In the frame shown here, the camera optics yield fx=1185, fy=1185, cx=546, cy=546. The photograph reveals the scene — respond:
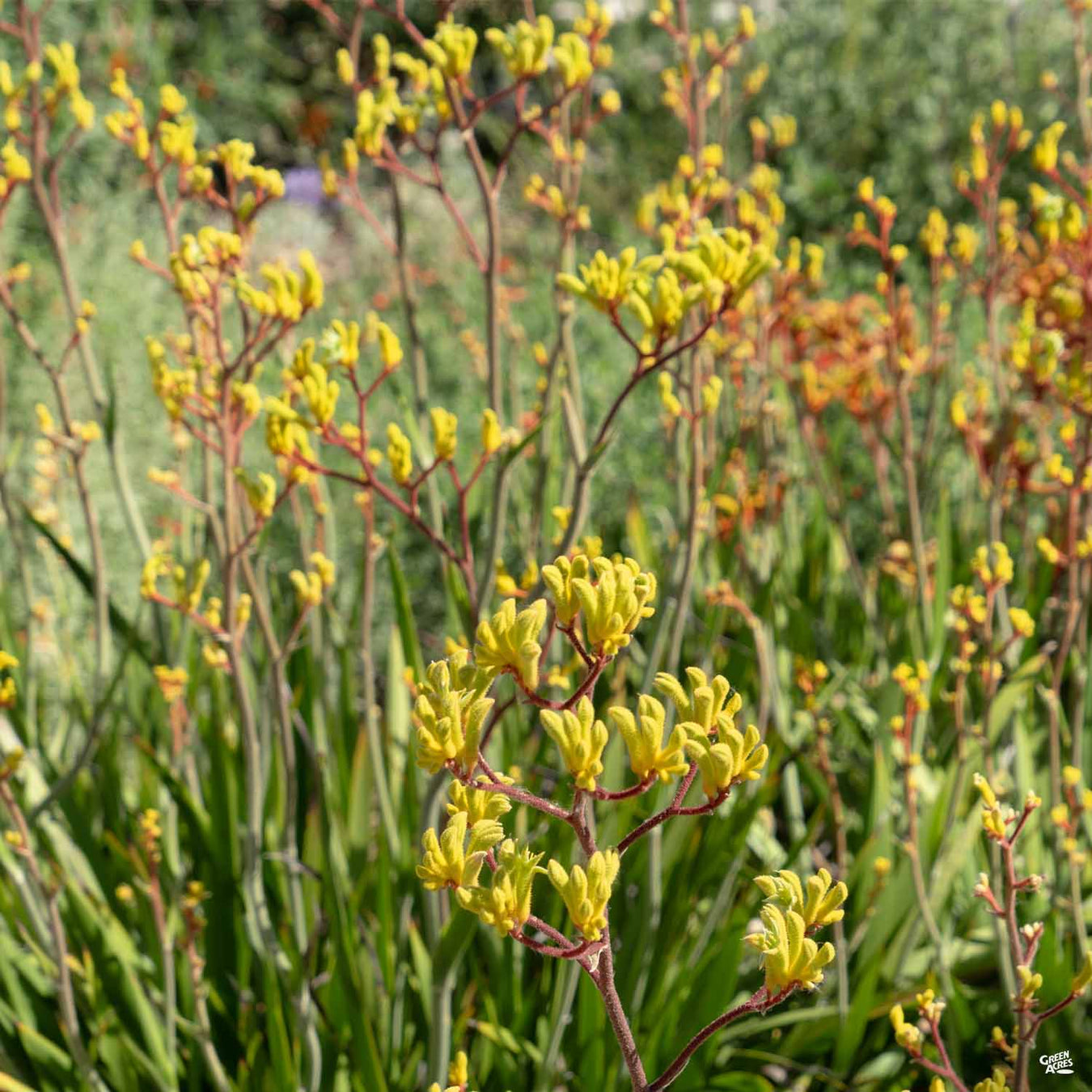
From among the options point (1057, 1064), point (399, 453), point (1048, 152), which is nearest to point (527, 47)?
point (399, 453)

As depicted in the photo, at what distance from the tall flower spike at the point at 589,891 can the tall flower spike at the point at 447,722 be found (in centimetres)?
10

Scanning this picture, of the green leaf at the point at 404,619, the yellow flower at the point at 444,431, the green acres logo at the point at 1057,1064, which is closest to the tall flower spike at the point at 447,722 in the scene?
the yellow flower at the point at 444,431

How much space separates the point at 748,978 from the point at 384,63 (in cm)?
162

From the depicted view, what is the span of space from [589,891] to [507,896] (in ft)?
0.17

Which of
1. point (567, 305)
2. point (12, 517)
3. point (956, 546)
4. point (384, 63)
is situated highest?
point (384, 63)

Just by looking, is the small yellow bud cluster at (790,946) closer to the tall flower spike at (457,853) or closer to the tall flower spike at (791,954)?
the tall flower spike at (791,954)

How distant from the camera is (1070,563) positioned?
1764 mm

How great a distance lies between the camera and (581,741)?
2.59 ft

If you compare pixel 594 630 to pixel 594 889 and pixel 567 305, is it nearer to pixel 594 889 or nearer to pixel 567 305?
pixel 594 889

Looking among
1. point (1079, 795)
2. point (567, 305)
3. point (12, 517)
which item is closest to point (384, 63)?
point (567, 305)

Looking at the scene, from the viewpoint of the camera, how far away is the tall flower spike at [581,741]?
0.78m

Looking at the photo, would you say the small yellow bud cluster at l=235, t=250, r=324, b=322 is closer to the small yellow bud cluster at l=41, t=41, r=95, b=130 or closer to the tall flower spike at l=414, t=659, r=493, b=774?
the small yellow bud cluster at l=41, t=41, r=95, b=130

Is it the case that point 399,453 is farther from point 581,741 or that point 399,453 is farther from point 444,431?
point 581,741

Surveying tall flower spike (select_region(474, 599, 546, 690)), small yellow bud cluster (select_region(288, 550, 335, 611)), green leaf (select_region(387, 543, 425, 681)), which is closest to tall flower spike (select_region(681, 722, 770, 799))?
tall flower spike (select_region(474, 599, 546, 690))
